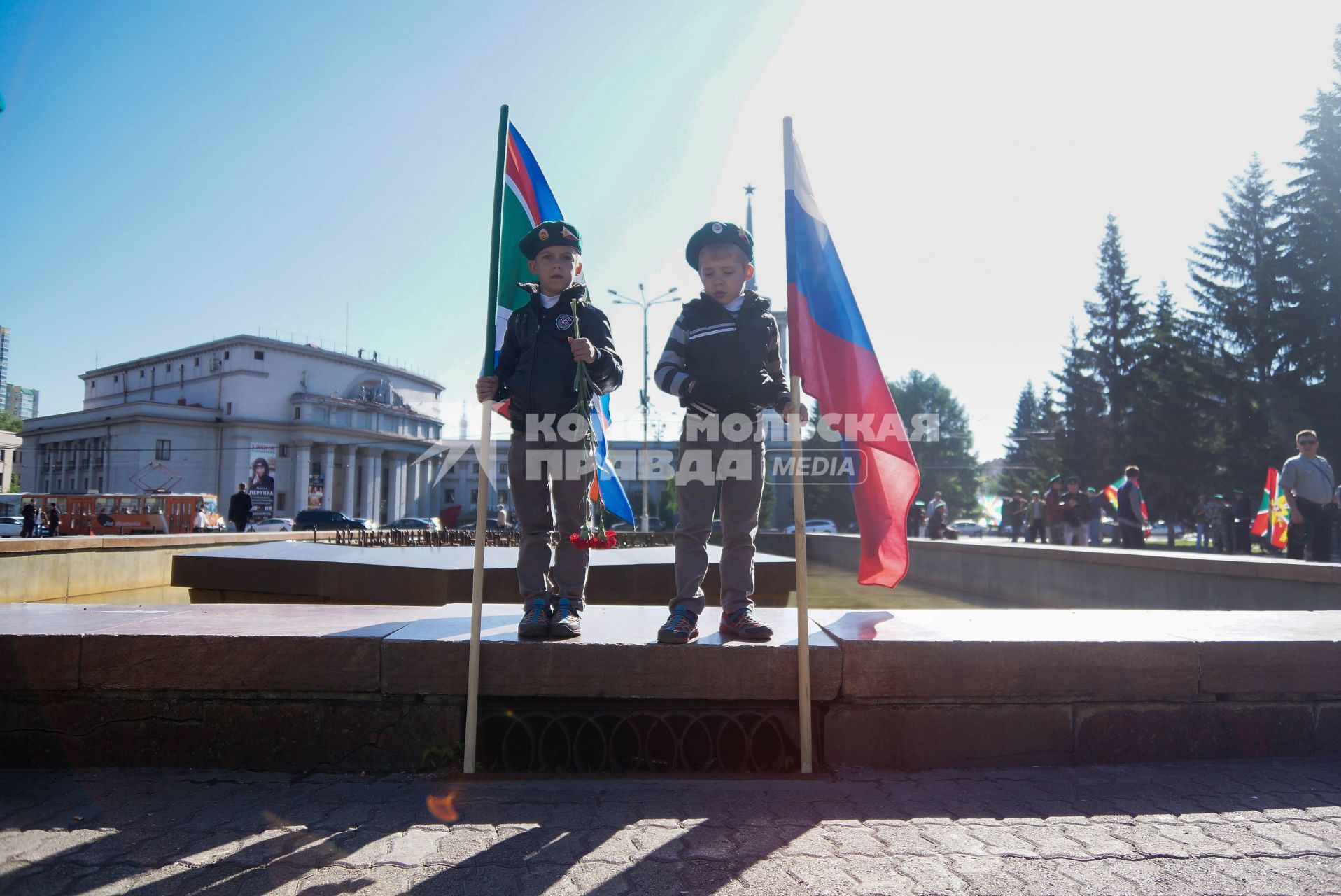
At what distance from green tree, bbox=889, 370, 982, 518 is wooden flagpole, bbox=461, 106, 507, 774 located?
219ft

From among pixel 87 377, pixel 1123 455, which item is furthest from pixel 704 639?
pixel 87 377

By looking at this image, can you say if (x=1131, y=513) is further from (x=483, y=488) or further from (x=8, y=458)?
(x=8, y=458)

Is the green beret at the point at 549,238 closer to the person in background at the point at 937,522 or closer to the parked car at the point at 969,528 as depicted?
the person in background at the point at 937,522

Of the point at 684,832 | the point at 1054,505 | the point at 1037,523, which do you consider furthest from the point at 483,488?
the point at 1037,523

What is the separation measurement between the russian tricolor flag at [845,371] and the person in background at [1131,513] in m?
8.99

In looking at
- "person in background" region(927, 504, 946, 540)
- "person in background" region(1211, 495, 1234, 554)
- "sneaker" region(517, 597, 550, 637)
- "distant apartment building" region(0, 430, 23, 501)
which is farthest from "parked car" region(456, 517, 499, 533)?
"distant apartment building" region(0, 430, 23, 501)

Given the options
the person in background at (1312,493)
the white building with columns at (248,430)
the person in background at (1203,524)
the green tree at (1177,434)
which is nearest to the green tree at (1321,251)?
the person in background at (1203,524)

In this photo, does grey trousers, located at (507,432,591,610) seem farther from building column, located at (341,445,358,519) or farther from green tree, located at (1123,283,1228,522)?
building column, located at (341,445,358,519)

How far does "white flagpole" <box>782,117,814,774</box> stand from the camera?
10.1 ft

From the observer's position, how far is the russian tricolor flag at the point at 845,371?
370 cm

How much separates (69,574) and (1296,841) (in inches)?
528

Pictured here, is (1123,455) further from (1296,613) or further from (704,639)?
(704,639)

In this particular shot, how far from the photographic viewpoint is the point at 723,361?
3.58 m

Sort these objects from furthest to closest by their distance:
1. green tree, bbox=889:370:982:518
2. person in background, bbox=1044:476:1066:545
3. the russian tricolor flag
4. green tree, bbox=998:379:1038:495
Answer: green tree, bbox=889:370:982:518
green tree, bbox=998:379:1038:495
person in background, bbox=1044:476:1066:545
the russian tricolor flag
